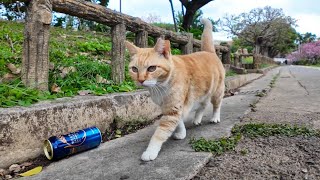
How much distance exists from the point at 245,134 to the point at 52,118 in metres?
1.53

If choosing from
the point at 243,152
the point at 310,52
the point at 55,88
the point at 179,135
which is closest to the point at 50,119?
the point at 55,88

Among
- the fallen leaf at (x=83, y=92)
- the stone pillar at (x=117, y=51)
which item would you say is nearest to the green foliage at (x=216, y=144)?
the fallen leaf at (x=83, y=92)

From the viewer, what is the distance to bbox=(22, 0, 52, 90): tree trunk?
8.27 ft

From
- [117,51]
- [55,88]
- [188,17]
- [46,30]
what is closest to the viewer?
[46,30]

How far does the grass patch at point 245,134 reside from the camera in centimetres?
212

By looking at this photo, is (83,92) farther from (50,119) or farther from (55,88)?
(50,119)

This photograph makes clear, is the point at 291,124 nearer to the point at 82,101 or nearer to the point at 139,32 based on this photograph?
the point at 82,101

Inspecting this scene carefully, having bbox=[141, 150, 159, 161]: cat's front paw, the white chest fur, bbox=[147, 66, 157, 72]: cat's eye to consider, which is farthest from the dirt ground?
bbox=[147, 66, 157, 72]: cat's eye

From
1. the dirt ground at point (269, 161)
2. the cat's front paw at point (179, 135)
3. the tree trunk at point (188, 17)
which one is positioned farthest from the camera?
the tree trunk at point (188, 17)

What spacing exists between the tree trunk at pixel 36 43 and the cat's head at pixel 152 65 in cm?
82

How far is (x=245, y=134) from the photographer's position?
8.02ft

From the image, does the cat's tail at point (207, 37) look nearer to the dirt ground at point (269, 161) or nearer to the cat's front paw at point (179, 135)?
A: the cat's front paw at point (179, 135)

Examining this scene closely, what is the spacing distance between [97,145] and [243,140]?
3.79 ft

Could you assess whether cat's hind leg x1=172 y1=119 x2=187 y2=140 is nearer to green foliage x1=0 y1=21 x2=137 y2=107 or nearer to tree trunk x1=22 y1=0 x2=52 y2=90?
green foliage x1=0 y1=21 x2=137 y2=107
